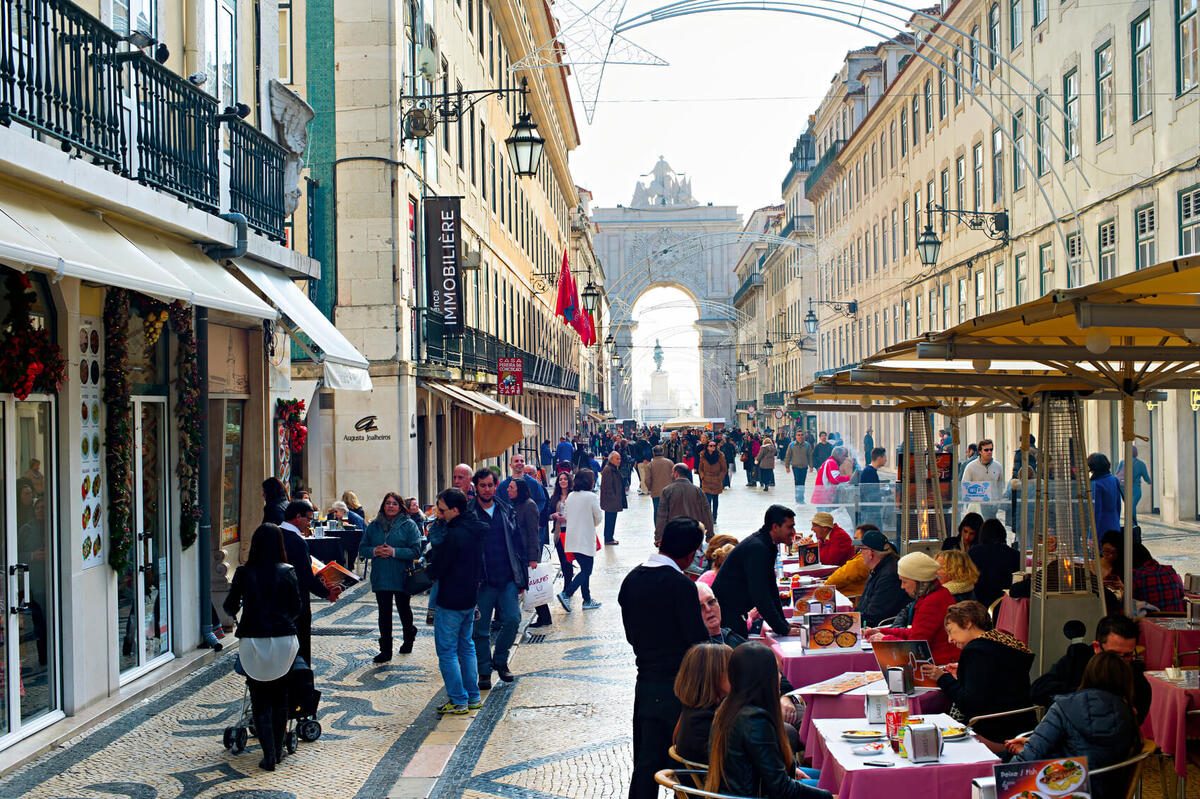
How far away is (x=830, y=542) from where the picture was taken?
1244 cm

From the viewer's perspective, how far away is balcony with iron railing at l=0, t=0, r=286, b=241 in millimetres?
7727

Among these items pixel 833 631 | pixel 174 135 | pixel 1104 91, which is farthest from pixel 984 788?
pixel 1104 91

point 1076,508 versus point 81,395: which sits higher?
point 81,395

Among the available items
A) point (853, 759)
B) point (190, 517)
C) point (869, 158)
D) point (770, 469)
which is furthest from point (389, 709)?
point (869, 158)

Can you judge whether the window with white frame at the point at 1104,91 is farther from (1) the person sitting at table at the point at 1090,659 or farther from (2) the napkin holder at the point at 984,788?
(2) the napkin holder at the point at 984,788

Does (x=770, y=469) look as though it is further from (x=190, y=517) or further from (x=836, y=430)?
(x=190, y=517)

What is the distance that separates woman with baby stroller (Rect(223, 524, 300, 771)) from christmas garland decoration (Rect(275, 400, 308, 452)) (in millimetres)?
7968

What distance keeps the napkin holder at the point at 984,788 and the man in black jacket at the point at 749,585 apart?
2.95m

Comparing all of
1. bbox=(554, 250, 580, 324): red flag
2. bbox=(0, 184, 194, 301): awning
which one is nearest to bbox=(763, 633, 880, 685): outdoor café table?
bbox=(0, 184, 194, 301): awning

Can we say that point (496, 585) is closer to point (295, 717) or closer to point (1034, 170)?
point (295, 717)

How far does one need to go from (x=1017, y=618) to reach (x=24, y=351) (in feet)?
23.5

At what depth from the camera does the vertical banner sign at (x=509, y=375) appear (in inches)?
1062

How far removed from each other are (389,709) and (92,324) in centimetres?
378

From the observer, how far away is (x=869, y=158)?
4700 cm
